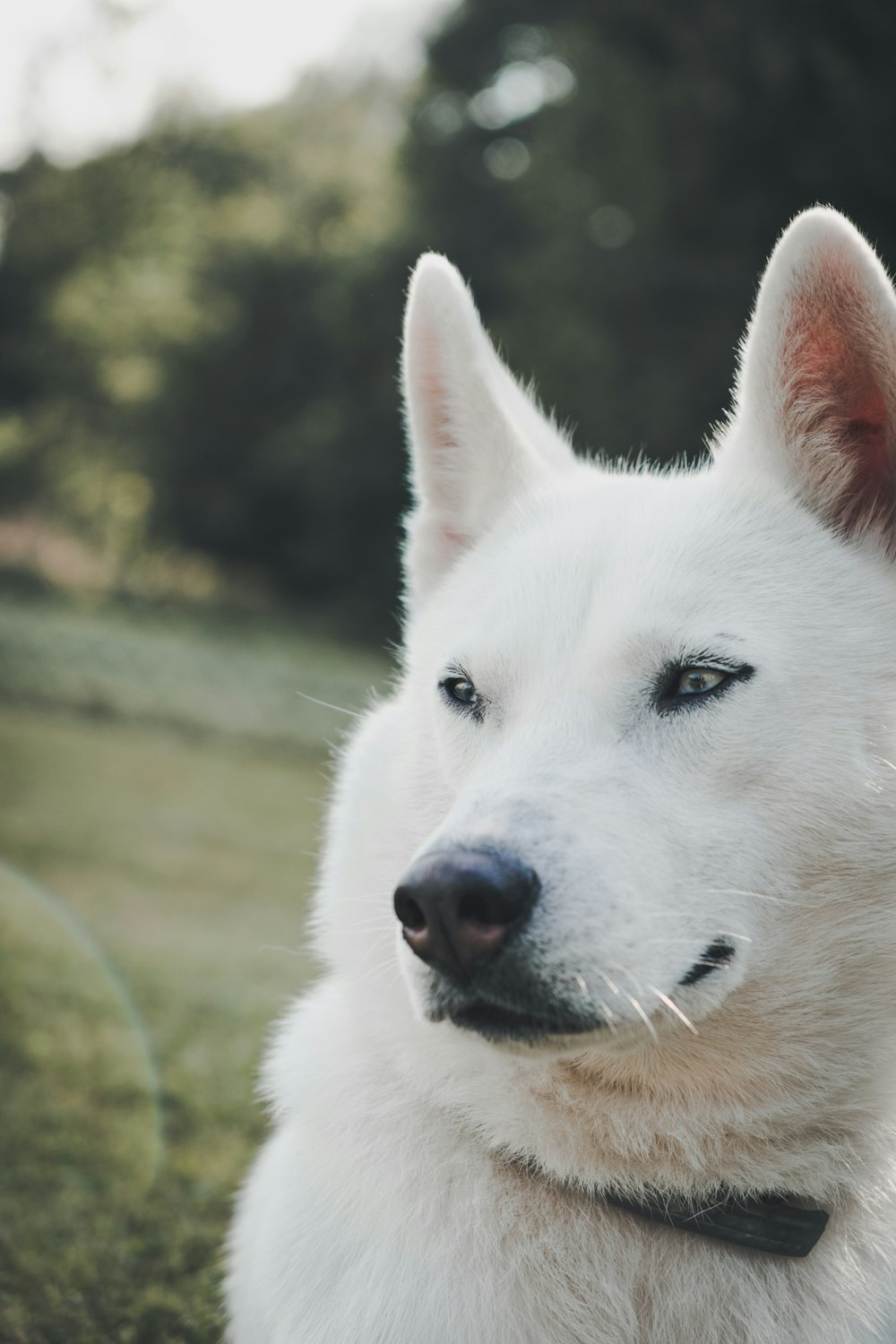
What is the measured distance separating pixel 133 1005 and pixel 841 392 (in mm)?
4588

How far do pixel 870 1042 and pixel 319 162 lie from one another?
31.9 meters

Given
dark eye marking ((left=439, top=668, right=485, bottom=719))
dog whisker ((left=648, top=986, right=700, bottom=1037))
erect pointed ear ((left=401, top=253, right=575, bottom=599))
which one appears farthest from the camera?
erect pointed ear ((left=401, top=253, right=575, bottom=599))

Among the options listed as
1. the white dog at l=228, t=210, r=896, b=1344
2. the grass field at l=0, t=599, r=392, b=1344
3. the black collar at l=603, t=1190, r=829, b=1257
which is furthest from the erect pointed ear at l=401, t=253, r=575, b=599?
the black collar at l=603, t=1190, r=829, b=1257

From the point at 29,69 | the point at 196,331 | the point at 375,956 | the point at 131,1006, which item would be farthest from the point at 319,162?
the point at 375,956

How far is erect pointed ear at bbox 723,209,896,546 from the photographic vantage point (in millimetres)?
2146

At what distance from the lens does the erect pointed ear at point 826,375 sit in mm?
2146

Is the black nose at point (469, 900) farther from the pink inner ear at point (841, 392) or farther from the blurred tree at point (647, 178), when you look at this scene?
the blurred tree at point (647, 178)

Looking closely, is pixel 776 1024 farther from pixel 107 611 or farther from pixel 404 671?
pixel 107 611

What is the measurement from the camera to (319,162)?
30.3m

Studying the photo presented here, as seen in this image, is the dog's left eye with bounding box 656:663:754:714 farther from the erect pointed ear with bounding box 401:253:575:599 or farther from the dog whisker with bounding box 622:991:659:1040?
the erect pointed ear with bounding box 401:253:575:599

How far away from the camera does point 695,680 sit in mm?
2111

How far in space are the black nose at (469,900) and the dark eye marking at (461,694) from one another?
2.02ft

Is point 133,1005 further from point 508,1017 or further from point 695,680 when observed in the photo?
point 695,680

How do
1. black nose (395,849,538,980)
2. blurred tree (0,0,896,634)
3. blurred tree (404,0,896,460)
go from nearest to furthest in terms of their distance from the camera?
black nose (395,849,538,980)
blurred tree (404,0,896,460)
blurred tree (0,0,896,634)
